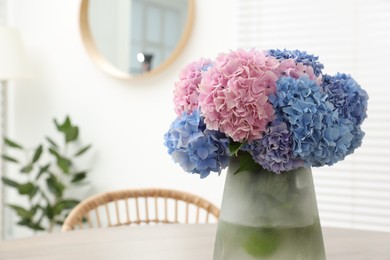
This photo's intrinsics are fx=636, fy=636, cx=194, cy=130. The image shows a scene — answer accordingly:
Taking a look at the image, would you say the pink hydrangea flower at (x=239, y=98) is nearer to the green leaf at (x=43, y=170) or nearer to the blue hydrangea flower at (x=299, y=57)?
the blue hydrangea flower at (x=299, y=57)

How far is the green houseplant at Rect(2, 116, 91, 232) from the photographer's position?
3.23 m

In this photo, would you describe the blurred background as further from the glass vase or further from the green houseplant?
the glass vase

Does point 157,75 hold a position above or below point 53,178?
above

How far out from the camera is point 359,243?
158 cm

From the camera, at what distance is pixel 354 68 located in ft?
8.52

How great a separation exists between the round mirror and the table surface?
1.37 meters

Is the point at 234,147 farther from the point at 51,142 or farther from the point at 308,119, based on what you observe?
the point at 51,142

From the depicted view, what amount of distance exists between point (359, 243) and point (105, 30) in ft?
6.57

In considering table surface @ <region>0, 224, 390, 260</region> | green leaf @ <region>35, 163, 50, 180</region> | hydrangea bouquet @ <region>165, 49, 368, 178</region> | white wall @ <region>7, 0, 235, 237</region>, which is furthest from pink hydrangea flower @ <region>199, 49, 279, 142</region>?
green leaf @ <region>35, 163, 50, 180</region>

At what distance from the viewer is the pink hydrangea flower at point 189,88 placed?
1128mm

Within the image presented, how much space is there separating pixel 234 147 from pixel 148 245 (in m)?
0.59

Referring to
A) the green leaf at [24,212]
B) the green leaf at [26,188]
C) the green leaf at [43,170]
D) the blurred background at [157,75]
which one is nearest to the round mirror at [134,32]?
the blurred background at [157,75]

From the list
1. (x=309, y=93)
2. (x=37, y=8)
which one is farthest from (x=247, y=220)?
(x=37, y=8)

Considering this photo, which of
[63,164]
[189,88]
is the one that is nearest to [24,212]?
[63,164]
